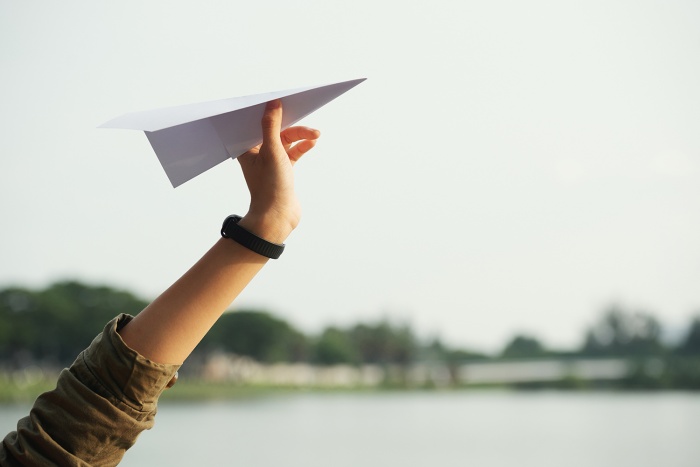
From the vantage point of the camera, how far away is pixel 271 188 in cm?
36

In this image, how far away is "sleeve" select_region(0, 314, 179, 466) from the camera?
13.2 inches

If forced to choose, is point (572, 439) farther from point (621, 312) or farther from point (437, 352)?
point (437, 352)

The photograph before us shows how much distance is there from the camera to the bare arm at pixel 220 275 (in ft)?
1.11

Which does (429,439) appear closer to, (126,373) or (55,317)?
(126,373)

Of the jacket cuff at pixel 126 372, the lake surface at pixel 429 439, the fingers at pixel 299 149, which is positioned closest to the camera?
the jacket cuff at pixel 126 372

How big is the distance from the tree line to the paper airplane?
47.4ft

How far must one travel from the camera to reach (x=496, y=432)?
22.0ft

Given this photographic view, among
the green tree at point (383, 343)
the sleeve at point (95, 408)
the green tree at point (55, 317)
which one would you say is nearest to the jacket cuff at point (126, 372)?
the sleeve at point (95, 408)

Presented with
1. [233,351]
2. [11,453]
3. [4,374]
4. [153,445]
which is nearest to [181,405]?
[233,351]

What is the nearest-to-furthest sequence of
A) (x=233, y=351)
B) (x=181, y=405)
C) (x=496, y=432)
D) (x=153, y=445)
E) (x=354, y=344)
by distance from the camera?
1. (x=153, y=445)
2. (x=496, y=432)
3. (x=181, y=405)
4. (x=233, y=351)
5. (x=354, y=344)

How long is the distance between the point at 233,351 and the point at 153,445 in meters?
11.4

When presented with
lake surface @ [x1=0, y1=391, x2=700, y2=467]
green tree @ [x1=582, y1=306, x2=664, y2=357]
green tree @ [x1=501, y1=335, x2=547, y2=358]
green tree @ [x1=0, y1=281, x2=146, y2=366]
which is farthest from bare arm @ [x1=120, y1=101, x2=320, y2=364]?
green tree @ [x1=501, y1=335, x2=547, y2=358]

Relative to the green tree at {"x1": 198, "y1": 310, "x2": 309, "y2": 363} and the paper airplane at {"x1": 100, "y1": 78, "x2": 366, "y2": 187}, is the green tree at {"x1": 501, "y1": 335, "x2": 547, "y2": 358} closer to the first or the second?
the green tree at {"x1": 198, "y1": 310, "x2": 309, "y2": 363}

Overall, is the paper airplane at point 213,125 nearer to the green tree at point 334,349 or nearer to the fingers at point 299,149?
the fingers at point 299,149
